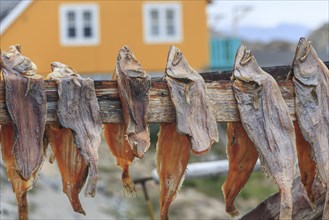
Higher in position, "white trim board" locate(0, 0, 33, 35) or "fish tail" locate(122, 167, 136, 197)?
"fish tail" locate(122, 167, 136, 197)

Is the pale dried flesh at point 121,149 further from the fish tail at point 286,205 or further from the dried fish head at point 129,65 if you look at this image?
the fish tail at point 286,205

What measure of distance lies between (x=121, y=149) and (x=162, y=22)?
2111 cm

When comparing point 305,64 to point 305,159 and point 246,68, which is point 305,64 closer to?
point 246,68

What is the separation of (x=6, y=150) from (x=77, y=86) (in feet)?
0.94

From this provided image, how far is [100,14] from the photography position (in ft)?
73.7

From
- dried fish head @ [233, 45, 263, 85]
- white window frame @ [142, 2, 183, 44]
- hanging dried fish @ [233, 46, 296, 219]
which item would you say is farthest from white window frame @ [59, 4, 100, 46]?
hanging dried fish @ [233, 46, 296, 219]

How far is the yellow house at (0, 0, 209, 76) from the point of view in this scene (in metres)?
22.1

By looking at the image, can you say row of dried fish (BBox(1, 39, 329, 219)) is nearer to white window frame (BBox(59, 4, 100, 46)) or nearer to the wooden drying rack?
the wooden drying rack

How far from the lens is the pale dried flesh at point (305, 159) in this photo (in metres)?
2.46

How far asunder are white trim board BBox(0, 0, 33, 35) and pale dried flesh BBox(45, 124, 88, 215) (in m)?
19.4

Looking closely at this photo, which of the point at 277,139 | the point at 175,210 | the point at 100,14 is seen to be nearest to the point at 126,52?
the point at 277,139

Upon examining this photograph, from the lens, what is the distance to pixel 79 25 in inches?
911

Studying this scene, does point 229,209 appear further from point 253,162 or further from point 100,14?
point 100,14

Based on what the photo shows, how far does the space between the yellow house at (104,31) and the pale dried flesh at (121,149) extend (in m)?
19.7
